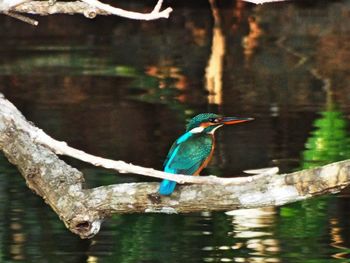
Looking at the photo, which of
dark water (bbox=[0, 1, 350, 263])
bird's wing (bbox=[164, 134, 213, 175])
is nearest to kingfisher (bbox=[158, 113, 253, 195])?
bird's wing (bbox=[164, 134, 213, 175])

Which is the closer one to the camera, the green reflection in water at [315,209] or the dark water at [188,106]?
the green reflection in water at [315,209]

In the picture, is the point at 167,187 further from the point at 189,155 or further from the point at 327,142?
the point at 327,142

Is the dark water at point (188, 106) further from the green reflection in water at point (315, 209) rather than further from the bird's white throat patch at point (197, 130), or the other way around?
the bird's white throat patch at point (197, 130)

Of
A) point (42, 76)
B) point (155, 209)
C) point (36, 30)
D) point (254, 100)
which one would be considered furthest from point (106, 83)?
point (155, 209)

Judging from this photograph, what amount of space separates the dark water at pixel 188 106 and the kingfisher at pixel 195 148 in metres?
1.08

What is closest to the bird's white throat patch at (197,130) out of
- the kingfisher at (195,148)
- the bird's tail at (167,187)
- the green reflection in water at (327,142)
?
the kingfisher at (195,148)

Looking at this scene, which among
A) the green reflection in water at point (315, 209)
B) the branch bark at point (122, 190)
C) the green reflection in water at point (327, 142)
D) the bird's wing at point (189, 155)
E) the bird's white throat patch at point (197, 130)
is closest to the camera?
the branch bark at point (122, 190)

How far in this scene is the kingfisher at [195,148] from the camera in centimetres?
427

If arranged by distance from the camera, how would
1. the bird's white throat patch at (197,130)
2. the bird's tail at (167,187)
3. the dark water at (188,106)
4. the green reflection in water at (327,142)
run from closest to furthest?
1. the bird's tail at (167,187)
2. the bird's white throat patch at (197,130)
3. the dark water at (188,106)
4. the green reflection in water at (327,142)

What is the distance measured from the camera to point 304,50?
1291 centimetres

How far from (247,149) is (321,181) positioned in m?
4.12

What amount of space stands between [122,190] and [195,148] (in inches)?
13.9

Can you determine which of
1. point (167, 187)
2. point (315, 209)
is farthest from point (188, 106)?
point (167, 187)

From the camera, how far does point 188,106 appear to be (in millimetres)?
9352
